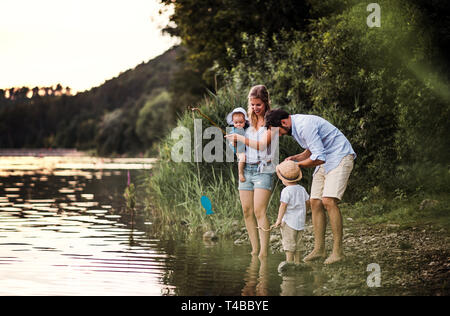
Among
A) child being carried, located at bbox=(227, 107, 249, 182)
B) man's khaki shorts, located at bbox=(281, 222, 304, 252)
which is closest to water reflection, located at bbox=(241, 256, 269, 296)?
man's khaki shorts, located at bbox=(281, 222, 304, 252)

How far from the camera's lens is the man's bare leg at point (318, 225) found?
9.48 m

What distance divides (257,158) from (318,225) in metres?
1.21

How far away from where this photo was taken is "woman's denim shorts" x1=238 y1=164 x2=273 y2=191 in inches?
376

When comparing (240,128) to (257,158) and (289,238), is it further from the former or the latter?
(289,238)

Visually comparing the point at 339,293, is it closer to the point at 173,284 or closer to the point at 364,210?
the point at 173,284

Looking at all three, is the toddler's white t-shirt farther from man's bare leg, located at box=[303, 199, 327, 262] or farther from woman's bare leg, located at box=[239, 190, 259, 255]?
woman's bare leg, located at box=[239, 190, 259, 255]

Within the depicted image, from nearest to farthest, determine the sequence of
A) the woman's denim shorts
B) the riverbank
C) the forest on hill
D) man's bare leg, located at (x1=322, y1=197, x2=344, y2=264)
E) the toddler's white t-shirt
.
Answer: the riverbank → man's bare leg, located at (x1=322, y1=197, x2=344, y2=264) → the toddler's white t-shirt → the woman's denim shorts → the forest on hill

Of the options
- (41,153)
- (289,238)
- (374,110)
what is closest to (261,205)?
(289,238)

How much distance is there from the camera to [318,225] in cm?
955

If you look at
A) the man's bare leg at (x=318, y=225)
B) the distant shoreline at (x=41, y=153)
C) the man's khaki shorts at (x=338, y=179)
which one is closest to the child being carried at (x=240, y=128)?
the man's bare leg at (x=318, y=225)

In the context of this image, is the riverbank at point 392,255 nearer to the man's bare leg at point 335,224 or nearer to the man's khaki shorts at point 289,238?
the man's bare leg at point 335,224

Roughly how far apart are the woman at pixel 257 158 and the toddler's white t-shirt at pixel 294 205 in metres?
0.38

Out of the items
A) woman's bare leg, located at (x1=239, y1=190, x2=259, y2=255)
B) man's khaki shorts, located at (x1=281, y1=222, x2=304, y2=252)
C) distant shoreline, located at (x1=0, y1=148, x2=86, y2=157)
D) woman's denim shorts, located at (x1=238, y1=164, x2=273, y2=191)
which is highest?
woman's denim shorts, located at (x1=238, y1=164, x2=273, y2=191)
